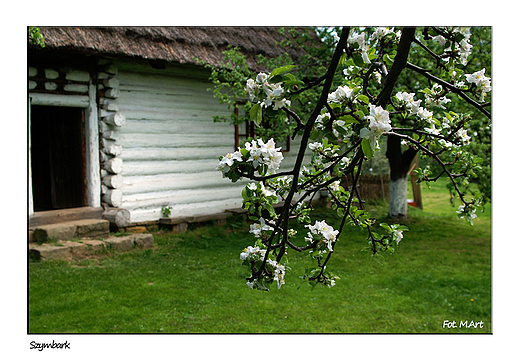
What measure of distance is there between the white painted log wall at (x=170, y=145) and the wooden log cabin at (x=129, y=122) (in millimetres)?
17

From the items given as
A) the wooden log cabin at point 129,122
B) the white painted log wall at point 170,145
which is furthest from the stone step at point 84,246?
the white painted log wall at point 170,145

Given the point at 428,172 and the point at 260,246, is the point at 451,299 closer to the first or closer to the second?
the point at 428,172

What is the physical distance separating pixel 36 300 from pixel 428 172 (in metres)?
4.07

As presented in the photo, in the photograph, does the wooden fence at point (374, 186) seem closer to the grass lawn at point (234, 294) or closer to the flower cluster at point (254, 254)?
the grass lawn at point (234, 294)

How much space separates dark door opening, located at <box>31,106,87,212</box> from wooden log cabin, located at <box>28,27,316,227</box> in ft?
0.06

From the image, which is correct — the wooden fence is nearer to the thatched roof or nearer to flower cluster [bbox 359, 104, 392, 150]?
the thatched roof

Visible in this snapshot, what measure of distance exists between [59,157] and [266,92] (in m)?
7.24

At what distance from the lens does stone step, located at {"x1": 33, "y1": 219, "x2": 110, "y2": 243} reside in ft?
20.7

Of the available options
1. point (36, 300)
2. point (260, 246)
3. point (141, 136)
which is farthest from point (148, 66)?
point (260, 246)

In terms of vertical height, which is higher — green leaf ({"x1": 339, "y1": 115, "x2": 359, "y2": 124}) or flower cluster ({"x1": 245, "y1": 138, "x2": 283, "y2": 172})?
green leaf ({"x1": 339, "y1": 115, "x2": 359, "y2": 124})

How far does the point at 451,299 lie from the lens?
17.3ft

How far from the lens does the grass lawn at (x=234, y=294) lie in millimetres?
4316

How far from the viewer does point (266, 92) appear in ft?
5.39

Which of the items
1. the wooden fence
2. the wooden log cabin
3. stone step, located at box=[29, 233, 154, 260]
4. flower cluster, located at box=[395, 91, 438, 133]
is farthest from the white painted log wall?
flower cluster, located at box=[395, 91, 438, 133]
